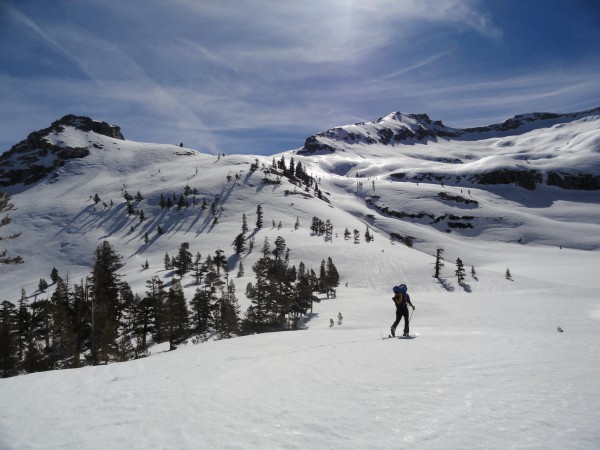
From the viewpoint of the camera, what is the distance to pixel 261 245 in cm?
10188

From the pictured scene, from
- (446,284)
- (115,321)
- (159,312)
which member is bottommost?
(446,284)

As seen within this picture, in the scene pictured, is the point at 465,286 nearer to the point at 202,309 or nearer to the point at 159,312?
the point at 202,309

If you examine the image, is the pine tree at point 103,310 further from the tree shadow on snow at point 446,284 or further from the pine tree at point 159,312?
the tree shadow on snow at point 446,284

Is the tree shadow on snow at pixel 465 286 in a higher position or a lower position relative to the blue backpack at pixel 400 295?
lower

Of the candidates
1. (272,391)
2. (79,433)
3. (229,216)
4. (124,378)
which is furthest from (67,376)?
(229,216)

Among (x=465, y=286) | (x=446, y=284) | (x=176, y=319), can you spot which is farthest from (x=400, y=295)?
(x=446, y=284)

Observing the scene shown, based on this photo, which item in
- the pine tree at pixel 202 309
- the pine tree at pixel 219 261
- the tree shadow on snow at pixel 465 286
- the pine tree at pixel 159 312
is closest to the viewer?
the pine tree at pixel 159 312

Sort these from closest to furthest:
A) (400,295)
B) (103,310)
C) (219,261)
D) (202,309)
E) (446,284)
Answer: (400,295) → (103,310) → (202,309) → (446,284) → (219,261)

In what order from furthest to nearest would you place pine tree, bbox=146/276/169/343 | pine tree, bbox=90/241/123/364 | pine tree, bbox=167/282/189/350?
1. pine tree, bbox=146/276/169/343
2. pine tree, bbox=167/282/189/350
3. pine tree, bbox=90/241/123/364

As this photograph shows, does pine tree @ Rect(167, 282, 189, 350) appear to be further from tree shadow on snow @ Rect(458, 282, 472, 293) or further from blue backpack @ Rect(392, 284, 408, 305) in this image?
tree shadow on snow @ Rect(458, 282, 472, 293)

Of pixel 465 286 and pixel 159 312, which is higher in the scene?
pixel 159 312

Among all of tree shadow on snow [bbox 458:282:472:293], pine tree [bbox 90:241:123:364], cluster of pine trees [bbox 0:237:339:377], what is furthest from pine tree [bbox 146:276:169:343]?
tree shadow on snow [bbox 458:282:472:293]

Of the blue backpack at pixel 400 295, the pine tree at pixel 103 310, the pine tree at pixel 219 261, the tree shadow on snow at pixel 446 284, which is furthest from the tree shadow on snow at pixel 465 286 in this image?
the pine tree at pixel 103 310

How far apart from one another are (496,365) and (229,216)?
444 feet
